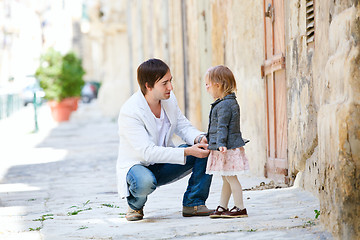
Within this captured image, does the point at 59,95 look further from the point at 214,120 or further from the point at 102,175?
the point at 214,120

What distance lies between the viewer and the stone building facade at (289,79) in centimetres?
334

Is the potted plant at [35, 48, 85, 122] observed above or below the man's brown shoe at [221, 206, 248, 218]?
above

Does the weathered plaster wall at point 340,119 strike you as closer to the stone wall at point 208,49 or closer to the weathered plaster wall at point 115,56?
the stone wall at point 208,49

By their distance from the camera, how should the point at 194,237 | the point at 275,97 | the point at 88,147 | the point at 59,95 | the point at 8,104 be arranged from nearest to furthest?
the point at 194,237, the point at 275,97, the point at 88,147, the point at 59,95, the point at 8,104

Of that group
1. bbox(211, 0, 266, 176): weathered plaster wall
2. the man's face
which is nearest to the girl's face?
the man's face

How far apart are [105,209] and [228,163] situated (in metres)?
1.56

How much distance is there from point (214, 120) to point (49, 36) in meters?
59.4

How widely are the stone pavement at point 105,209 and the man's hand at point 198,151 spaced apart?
44cm

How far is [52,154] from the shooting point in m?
11.5

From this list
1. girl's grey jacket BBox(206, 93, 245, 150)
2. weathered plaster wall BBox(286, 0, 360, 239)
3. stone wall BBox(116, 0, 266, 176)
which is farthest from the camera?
stone wall BBox(116, 0, 266, 176)

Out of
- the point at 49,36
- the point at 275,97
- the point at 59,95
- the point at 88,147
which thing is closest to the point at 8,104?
the point at 59,95

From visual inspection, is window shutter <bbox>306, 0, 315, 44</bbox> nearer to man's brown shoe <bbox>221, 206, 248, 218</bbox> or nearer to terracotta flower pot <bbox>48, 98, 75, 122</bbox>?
man's brown shoe <bbox>221, 206, 248, 218</bbox>

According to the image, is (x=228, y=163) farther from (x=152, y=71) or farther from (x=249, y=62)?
(x=249, y=62)

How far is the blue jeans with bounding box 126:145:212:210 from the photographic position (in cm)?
436
